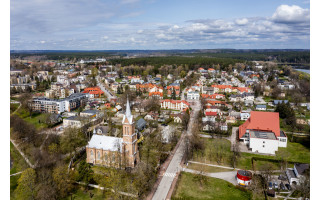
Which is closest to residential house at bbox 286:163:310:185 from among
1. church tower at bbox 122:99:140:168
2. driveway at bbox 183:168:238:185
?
driveway at bbox 183:168:238:185

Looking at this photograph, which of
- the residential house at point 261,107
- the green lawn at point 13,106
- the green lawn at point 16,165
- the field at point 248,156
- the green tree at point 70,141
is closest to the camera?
the green lawn at point 16,165

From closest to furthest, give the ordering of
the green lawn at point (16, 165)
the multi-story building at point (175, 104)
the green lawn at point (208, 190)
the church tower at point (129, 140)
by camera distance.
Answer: the green lawn at point (208, 190) → the green lawn at point (16, 165) → the church tower at point (129, 140) → the multi-story building at point (175, 104)

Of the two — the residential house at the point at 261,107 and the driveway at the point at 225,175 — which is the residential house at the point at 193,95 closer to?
the residential house at the point at 261,107

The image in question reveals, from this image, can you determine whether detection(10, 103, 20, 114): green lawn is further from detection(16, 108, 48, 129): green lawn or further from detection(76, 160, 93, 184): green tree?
detection(76, 160, 93, 184): green tree

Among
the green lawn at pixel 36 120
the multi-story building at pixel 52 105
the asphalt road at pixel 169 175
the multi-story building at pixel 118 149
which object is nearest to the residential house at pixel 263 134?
the asphalt road at pixel 169 175

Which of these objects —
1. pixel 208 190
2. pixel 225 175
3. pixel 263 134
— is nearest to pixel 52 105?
pixel 208 190

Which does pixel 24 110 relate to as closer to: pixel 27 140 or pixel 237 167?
pixel 27 140

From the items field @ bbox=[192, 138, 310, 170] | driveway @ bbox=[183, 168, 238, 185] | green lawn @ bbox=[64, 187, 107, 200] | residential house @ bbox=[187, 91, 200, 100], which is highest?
residential house @ bbox=[187, 91, 200, 100]
